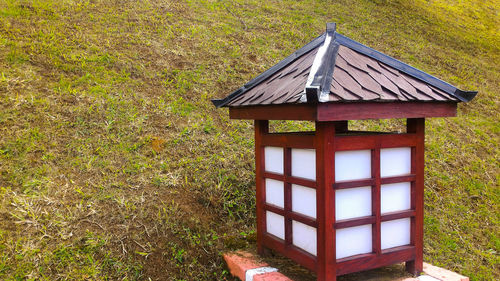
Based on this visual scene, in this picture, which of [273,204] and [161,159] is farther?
[161,159]

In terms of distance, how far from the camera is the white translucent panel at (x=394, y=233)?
2.62 m

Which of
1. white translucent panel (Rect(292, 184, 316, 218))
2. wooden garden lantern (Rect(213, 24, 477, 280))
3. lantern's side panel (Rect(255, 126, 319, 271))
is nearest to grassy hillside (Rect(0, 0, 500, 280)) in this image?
lantern's side panel (Rect(255, 126, 319, 271))

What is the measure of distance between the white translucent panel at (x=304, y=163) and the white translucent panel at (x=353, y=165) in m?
0.16

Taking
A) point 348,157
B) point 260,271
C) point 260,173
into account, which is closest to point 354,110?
point 348,157

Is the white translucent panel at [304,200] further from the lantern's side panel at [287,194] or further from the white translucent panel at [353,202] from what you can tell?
the white translucent panel at [353,202]

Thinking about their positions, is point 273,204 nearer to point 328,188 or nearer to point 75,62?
point 328,188

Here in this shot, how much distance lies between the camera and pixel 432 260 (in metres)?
3.74

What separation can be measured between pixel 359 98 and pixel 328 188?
58 cm

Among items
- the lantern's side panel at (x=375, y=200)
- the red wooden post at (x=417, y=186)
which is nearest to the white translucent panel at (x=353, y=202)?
the lantern's side panel at (x=375, y=200)

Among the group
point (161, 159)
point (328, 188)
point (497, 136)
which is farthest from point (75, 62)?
point (497, 136)

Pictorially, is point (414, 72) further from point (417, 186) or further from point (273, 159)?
point (273, 159)

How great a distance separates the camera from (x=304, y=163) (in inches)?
104

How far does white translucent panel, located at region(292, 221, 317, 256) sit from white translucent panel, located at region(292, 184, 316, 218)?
98 mm

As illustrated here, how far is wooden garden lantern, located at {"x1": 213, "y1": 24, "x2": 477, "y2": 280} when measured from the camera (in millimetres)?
2342
